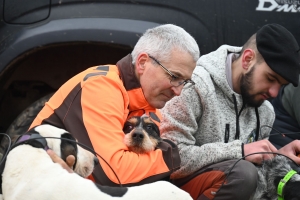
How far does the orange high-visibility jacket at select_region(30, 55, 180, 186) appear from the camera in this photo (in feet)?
8.62

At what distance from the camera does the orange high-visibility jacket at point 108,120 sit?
103 inches

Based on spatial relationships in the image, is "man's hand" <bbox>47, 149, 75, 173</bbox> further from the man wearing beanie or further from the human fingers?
the man wearing beanie

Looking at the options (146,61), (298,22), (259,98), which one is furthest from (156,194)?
(298,22)

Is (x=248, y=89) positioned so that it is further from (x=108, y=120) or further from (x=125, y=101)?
(x=108, y=120)

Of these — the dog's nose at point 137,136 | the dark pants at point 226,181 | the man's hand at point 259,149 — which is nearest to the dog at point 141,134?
the dog's nose at point 137,136

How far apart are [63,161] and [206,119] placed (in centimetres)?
128

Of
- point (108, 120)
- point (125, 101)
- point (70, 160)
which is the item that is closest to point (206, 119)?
point (125, 101)

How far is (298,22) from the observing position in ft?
12.9

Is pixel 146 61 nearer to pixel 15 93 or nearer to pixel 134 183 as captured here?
pixel 134 183

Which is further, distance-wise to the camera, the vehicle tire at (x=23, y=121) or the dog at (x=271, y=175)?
the vehicle tire at (x=23, y=121)

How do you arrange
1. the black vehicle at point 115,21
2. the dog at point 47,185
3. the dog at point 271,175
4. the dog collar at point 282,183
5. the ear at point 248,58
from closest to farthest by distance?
the dog at point 47,185
the dog collar at point 282,183
the dog at point 271,175
the ear at point 248,58
the black vehicle at point 115,21

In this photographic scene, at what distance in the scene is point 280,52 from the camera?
3.30 meters

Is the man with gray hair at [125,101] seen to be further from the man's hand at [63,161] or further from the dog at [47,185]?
the dog at [47,185]

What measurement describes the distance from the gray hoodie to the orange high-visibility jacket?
351 mm
